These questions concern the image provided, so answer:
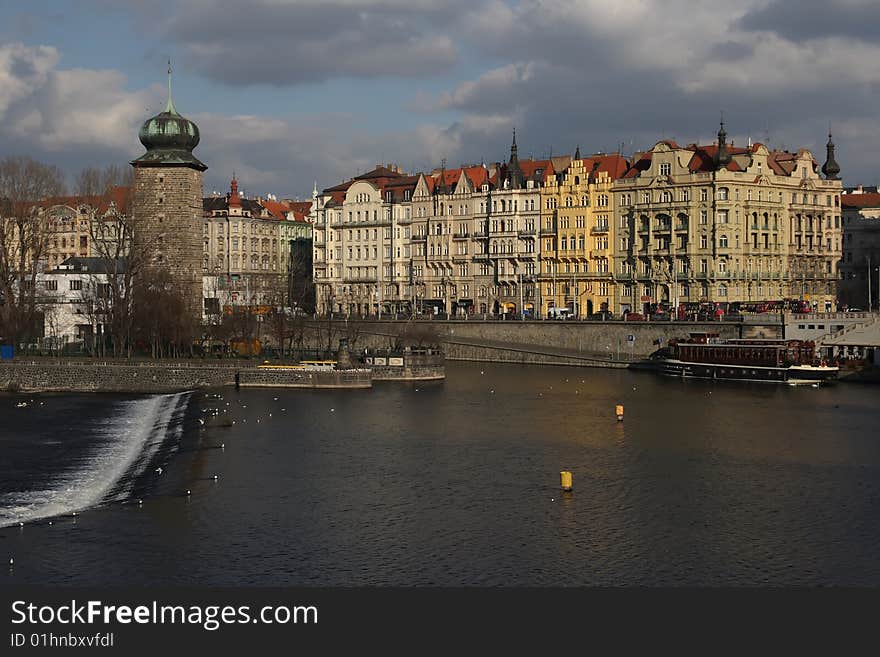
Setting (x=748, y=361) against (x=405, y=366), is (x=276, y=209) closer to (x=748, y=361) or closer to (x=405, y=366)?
(x=405, y=366)

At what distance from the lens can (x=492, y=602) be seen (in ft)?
114

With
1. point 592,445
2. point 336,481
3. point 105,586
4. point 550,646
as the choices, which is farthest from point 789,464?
point 105,586

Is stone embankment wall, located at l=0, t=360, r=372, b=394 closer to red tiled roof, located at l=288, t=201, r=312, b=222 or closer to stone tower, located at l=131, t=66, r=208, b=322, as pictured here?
stone tower, located at l=131, t=66, r=208, b=322

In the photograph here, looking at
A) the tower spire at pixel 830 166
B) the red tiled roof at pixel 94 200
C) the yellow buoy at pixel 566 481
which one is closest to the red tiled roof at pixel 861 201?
the tower spire at pixel 830 166

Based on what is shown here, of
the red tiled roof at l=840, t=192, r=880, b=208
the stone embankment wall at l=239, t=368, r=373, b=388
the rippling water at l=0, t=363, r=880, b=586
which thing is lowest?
the rippling water at l=0, t=363, r=880, b=586

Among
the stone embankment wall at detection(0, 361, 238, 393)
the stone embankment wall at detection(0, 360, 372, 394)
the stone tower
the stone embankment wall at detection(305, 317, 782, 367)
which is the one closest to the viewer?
the stone embankment wall at detection(0, 360, 372, 394)

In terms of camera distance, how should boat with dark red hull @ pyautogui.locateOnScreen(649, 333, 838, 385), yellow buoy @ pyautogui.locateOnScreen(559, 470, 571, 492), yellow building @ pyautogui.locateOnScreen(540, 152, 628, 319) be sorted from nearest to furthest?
yellow buoy @ pyautogui.locateOnScreen(559, 470, 571, 492) < boat with dark red hull @ pyautogui.locateOnScreen(649, 333, 838, 385) < yellow building @ pyautogui.locateOnScreen(540, 152, 628, 319)

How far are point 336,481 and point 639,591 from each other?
18992 millimetres

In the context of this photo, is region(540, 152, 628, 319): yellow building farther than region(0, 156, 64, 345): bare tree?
Yes

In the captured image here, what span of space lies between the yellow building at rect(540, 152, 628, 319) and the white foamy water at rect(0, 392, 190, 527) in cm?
6907

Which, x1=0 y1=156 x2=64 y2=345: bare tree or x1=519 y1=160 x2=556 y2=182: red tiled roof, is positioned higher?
x1=519 y1=160 x2=556 y2=182: red tiled roof

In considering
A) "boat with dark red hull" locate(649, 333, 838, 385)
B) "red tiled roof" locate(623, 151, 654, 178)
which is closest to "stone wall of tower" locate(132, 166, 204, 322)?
"boat with dark red hull" locate(649, 333, 838, 385)

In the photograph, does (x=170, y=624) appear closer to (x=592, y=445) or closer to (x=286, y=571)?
(x=286, y=571)

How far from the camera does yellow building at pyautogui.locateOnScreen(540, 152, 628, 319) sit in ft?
458
